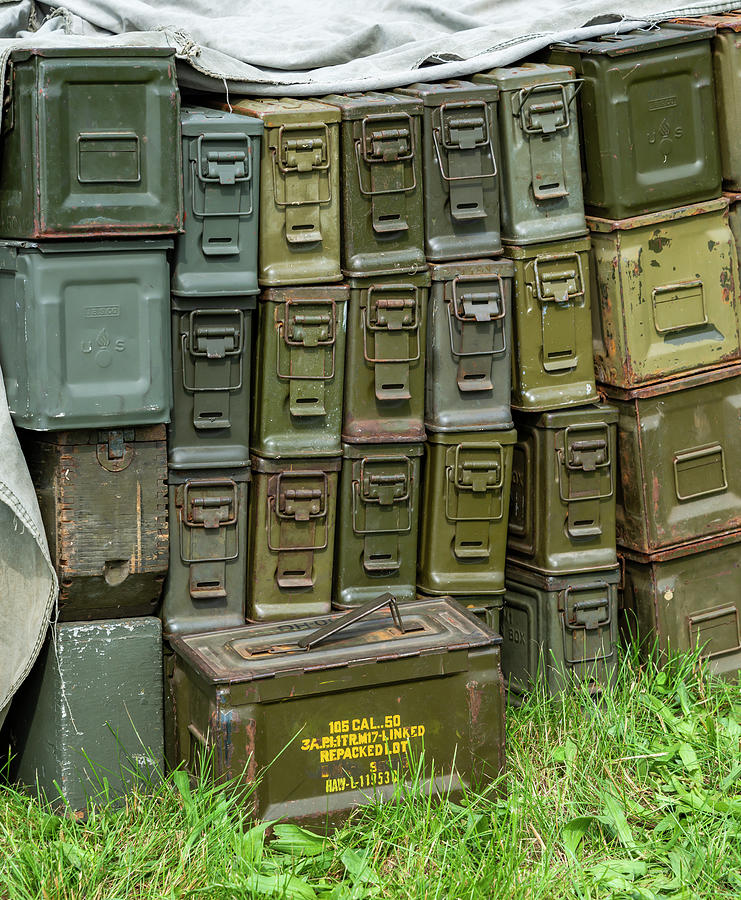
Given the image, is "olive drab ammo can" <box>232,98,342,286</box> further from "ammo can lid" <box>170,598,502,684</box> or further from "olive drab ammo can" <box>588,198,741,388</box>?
"ammo can lid" <box>170,598,502,684</box>

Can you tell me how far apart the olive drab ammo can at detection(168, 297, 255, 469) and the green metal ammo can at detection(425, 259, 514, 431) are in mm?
658

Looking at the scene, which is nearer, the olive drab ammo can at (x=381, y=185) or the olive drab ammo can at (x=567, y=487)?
the olive drab ammo can at (x=381, y=185)

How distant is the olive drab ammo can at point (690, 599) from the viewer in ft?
16.8

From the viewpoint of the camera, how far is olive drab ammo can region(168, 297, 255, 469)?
443 cm

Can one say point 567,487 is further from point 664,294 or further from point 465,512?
point 664,294

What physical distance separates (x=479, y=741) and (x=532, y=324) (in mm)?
1479

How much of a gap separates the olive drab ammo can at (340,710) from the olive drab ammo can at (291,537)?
0.70 ft

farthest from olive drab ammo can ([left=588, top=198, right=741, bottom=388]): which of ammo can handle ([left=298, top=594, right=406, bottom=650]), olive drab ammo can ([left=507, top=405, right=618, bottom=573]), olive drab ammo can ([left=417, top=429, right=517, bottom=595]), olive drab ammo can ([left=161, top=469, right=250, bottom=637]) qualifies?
olive drab ammo can ([left=161, top=469, right=250, bottom=637])

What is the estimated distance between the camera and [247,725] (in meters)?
4.13

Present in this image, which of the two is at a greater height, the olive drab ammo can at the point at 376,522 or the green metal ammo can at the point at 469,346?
the green metal ammo can at the point at 469,346

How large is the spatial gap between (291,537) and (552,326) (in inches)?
47.3

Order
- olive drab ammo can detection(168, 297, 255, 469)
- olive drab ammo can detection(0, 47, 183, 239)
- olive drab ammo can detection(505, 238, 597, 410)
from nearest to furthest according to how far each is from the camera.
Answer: olive drab ammo can detection(0, 47, 183, 239), olive drab ammo can detection(168, 297, 255, 469), olive drab ammo can detection(505, 238, 597, 410)

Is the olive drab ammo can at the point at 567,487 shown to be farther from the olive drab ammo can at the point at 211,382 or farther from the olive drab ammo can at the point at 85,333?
the olive drab ammo can at the point at 85,333

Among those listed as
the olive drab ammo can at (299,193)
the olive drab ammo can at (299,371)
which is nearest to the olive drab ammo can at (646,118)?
the olive drab ammo can at (299,193)
